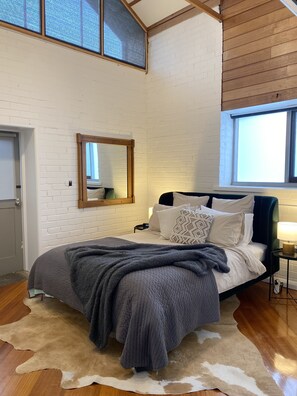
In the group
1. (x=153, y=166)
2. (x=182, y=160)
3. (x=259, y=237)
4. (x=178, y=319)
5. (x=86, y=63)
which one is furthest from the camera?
(x=153, y=166)

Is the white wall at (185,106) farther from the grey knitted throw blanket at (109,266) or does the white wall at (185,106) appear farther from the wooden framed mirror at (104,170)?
the grey knitted throw blanket at (109,266)

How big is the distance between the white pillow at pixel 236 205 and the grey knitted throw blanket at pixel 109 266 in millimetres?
857

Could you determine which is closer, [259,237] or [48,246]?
[259,237]

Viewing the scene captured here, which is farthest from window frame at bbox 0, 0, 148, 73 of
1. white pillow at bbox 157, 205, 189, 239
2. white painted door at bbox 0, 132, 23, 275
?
white pillow at bbox 157, 205, 189, 239

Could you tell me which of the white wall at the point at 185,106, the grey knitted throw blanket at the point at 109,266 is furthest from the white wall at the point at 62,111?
the grey knitted throw blanket at the point at 109,266

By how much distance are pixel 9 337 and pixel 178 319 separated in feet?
4.68

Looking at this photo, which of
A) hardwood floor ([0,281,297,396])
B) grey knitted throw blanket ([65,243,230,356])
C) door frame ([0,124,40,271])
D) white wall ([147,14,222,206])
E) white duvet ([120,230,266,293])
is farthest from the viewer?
white wall ([147,14,222,206])

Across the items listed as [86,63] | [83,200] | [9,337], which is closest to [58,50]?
[86,63]

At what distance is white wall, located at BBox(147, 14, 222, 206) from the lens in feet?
13.7

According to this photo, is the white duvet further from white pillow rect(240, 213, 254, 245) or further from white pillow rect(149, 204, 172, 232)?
white pillow rect(149, 204, 172, 232)

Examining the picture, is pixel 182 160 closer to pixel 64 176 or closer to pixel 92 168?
pixel 92 168

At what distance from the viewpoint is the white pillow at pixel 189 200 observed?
3.89 metres

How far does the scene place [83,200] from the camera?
4.30 meters

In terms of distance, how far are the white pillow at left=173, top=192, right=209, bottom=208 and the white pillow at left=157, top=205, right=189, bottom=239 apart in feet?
1.27
